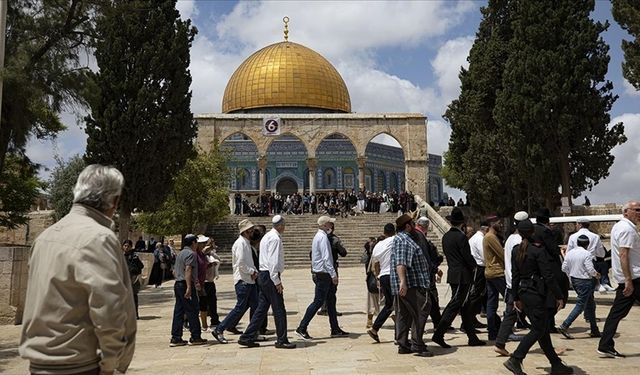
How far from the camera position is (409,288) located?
6164 millimetres

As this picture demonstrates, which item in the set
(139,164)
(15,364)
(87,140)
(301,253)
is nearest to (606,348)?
(15,364)

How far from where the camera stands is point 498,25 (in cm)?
2345

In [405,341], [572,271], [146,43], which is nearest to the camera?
[405,341]

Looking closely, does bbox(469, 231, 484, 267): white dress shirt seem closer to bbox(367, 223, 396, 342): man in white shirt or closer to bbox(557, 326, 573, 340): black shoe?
bbox(367, 223, 396, 342): man in white shirt

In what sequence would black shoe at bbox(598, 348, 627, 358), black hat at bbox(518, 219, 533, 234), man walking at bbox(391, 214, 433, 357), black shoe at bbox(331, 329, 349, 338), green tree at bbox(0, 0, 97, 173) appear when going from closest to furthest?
black hat at bbox(518, 219, 533, 234) < black shoe at bbox(598, 348, 627, 358) < man walking at bbox(391, 214, 433, 357) < black shoe at bbox(331, 329, 349, 338) < green tree at bbox(0, 0, 97, 173)

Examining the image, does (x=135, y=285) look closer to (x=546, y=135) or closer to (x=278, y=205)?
(x=546, y=135)

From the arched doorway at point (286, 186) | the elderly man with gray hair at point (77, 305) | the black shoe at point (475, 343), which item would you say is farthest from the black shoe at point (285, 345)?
the arched doorway at point (286, 186)

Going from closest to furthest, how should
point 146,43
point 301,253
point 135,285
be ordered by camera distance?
point 135,285, point 146,43, point 301,253

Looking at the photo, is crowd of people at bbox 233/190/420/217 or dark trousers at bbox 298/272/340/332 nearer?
dark trousers at bbox 298/272/340/332

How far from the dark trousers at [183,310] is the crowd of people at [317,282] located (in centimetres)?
1

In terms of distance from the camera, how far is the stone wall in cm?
905

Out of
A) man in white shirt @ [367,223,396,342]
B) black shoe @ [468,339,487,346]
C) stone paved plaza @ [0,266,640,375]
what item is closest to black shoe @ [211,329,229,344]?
stone paved plaza @ [0,266,640,375]

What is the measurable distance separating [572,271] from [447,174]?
42.7m

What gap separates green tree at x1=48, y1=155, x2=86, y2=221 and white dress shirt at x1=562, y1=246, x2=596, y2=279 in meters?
26.1
